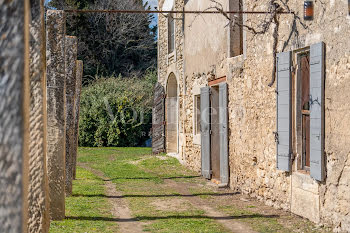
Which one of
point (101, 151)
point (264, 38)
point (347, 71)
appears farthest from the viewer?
point (101, 151)

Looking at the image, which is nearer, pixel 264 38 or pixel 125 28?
pixel 264 38

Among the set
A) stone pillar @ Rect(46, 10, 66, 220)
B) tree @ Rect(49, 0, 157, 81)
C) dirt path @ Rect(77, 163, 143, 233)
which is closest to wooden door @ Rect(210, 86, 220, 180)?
dirt path @ Rect(77, 163, 143, 233)

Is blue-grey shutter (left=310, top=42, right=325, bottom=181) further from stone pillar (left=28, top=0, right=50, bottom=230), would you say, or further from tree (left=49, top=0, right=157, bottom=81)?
tree (left=49, top=0, right=157, bottom=81)

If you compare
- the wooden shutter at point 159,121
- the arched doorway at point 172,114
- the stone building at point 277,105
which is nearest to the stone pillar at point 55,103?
the stone building at point 277,105

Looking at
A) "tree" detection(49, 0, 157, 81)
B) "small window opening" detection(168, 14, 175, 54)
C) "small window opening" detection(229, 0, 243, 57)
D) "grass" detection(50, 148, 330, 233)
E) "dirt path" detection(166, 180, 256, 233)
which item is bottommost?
"dirt path" detection(166, 180, 256, 233)

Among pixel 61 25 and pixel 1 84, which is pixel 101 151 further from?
pixel 1 84

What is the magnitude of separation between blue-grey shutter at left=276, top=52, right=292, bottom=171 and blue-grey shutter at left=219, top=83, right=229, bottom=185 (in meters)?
2.53

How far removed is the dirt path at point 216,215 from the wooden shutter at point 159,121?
23.2 feet

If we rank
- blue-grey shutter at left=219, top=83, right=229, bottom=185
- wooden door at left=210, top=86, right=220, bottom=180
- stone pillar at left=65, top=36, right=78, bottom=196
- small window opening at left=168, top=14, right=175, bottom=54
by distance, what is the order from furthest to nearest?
small window opening at left=168, top=14, right=175, bottom=54 → wooden door at left=210, top=86, right=220, bottom=180 → blue-grey shutter at left=219, top=83, right=229, bottom=185 → stone pillar at left=65, top=36, right=78, bottom=196

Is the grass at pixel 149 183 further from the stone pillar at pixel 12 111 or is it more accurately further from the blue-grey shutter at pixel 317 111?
the stone pillar at pixel 12 111

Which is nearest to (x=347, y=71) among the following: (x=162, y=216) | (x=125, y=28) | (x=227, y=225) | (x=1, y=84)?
(x=227, y=225)

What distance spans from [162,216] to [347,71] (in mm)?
3228

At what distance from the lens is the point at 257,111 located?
8.35 meters

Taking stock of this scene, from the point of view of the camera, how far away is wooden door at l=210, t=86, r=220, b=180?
10.9 meters
